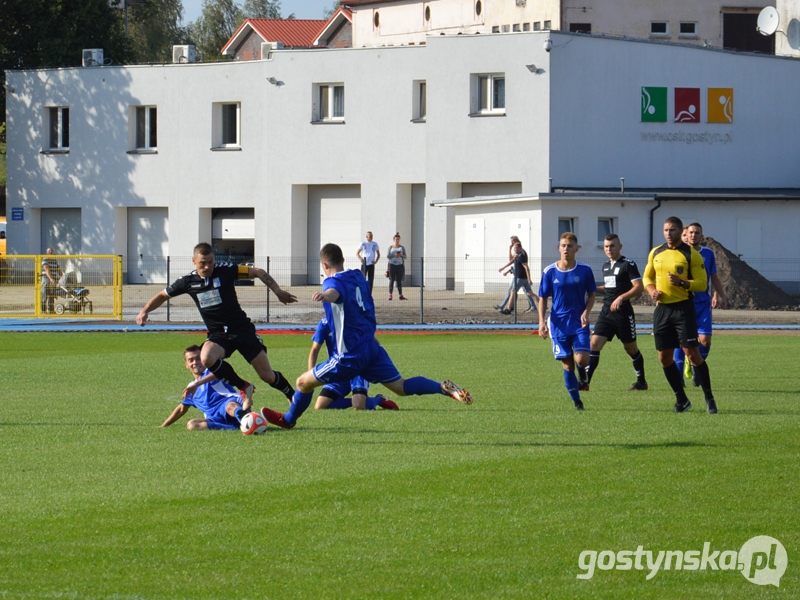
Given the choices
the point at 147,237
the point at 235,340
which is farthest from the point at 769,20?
the point at 235,340

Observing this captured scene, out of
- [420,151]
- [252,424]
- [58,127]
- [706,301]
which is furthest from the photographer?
[58,127]

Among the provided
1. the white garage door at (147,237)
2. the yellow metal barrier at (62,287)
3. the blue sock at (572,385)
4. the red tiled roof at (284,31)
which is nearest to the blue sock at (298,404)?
the blue sock at (572,385)

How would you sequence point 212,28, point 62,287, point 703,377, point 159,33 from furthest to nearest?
point 212,28, point 159,33, point 62,287, point 703,377

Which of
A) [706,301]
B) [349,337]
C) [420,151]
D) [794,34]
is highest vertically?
[794,34]

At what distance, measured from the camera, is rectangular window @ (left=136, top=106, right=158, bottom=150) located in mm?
45219

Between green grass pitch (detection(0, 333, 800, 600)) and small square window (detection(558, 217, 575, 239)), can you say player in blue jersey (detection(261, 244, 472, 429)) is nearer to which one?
green grass pitch (detection(0, 333, 800, 600))

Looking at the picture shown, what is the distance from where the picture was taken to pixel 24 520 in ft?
23.4

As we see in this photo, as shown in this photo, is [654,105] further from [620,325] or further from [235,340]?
[235,340]

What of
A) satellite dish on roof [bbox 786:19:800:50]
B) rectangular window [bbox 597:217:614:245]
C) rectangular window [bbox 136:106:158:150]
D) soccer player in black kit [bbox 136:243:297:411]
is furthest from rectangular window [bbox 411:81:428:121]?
soccer player in black kit [bbox 136:243:297:411]

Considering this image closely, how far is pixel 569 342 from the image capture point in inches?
502

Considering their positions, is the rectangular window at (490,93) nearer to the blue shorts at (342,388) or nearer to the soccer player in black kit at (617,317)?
the soccer player in black kit at (617,317)

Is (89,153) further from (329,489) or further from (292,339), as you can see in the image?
(329,489)

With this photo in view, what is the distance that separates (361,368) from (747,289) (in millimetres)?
24566

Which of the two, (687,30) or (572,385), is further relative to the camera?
(687,30)
